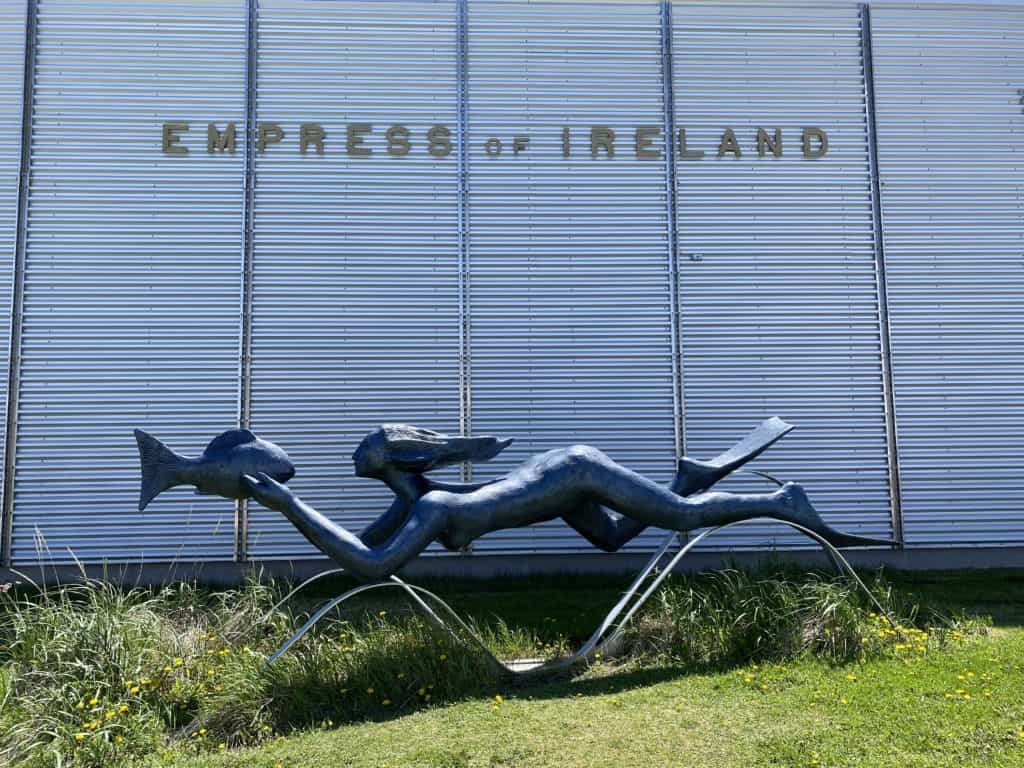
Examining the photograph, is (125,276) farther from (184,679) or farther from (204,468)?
(184,679)

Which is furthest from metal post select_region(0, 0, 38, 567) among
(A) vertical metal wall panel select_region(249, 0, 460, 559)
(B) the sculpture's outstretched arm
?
(B) the sculpture's outstretched arm

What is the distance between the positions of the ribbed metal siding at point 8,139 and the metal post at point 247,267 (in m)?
2.80

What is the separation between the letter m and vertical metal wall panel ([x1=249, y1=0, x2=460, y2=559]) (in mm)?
503

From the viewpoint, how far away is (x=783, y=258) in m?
10.8

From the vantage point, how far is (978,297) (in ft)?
36.0

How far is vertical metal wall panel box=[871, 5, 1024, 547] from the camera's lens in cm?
1056

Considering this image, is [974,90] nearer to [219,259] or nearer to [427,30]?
[427,30]

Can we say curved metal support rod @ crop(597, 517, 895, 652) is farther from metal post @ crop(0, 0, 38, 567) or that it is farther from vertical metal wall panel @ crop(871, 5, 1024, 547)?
metal post @ crop(0, 0, 38, 567)

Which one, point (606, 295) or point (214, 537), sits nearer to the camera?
point (214, 537)

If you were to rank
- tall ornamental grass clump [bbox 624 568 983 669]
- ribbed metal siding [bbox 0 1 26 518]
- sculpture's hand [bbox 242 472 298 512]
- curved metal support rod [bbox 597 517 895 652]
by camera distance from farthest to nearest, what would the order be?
ribbed metal siding [bbox 0 1 26 518] → curved metal support rod [bbox 597 517 895 652] → tall ornamental grass clump [bbox 624 568 983 669] → sculpture's hand [bbox 242 472 298 512]

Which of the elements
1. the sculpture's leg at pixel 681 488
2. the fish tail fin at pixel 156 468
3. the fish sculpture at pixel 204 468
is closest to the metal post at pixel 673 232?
the sculpture's leg at pixel 681 488

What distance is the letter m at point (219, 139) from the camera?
1051cm

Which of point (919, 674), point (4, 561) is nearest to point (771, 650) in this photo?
point (919, 674)

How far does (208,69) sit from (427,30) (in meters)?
2.91
